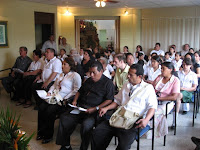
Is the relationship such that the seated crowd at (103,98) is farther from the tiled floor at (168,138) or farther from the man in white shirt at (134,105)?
the tiled floor at (168,138)

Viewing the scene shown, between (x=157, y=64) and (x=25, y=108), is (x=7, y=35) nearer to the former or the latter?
(x=25, y=108)

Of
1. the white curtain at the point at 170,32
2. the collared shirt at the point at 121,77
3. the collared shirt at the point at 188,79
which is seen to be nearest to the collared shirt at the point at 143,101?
the collared shirt at the point at 121,77

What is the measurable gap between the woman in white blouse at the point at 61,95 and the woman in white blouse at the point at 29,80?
1776mm

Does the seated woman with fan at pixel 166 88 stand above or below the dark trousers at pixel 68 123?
above

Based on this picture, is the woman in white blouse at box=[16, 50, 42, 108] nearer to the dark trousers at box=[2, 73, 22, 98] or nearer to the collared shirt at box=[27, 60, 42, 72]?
the collared shirt at box=[27, 60, 42, 72]

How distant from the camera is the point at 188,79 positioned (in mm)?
4336

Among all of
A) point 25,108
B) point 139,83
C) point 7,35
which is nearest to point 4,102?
point 25,108

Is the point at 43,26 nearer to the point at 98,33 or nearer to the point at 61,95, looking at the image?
the point at 98,33

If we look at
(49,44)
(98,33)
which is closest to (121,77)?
(49,44)

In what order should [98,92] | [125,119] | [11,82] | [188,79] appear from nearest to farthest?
[125,119], [98,92], [188,79], [11,82]

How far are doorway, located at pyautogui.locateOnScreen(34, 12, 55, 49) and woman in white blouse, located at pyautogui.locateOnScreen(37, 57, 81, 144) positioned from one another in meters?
5.06

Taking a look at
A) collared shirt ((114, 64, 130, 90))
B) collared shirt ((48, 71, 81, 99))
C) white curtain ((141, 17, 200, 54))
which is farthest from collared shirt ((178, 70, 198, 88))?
white curtain ((141, 17, 200, 54))

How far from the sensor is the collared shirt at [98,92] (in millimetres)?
3160

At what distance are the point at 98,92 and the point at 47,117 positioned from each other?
942mm
